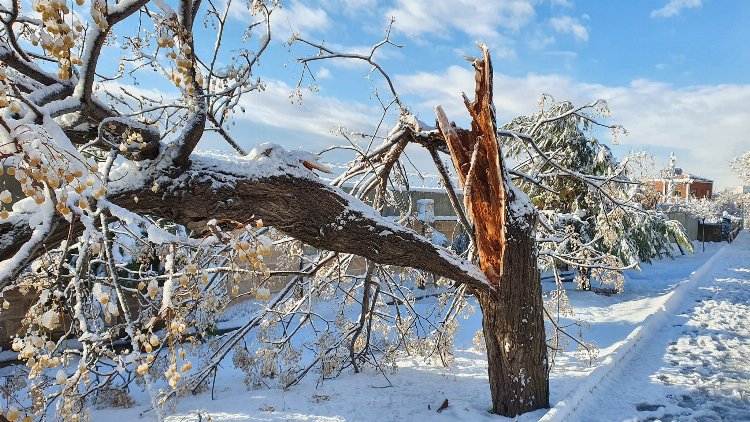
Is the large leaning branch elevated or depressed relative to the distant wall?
depressed

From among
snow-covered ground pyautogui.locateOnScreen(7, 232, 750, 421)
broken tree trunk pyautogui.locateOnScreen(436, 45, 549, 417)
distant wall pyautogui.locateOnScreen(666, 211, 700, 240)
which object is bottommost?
snow-covered ground pyautogui.locateOnScreen(7, 232, 750, 421)

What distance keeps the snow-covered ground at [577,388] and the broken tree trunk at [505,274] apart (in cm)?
32

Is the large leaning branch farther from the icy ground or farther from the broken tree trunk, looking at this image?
the icy ground

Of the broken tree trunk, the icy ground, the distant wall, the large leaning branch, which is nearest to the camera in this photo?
the large leaning branch

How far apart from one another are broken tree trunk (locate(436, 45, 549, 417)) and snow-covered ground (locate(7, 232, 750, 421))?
32cm

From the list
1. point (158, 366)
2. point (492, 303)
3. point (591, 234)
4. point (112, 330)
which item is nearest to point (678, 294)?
point (591, 234)

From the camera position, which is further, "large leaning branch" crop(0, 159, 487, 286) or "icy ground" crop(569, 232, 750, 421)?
"icy ground" crop(569, 232, 750, 421)

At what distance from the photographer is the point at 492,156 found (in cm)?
495

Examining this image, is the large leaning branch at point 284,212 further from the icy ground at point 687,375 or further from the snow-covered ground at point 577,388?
the icy ground at point 687,375

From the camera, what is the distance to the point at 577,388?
5.58m

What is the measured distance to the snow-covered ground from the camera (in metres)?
5.27

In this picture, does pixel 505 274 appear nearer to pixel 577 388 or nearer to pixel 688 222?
pixel 577 388

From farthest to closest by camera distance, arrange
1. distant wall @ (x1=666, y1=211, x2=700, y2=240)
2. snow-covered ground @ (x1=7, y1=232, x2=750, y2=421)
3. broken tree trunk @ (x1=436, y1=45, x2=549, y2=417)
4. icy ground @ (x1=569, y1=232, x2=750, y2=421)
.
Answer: distant wall @ (x1=666, y1=211, x2=700, y2=240), icy ground @ (x1=569, y1=232, x2=750, y2=421), snow-covered ground @ (x1=7, y1=232, x2=750, y2=421), broken tree trunk @ (x1=436, y1=45, x2=549, y2=417)

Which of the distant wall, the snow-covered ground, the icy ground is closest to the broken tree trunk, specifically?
the snow-covered ground
